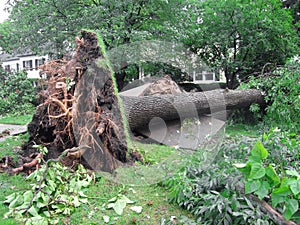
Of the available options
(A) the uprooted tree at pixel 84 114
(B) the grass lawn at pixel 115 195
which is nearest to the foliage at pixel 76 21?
(A) the uprooted tree at pixel 84 114

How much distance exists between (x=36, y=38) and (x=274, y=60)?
8.47 m

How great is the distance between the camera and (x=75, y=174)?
329 centimetres

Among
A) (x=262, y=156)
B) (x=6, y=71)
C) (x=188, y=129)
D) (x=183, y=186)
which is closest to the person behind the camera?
(x=262, y=156)

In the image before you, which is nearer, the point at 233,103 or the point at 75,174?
the point at 75,174

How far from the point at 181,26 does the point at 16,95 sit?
6.83 m

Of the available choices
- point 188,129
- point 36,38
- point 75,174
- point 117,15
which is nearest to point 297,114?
point 188,129

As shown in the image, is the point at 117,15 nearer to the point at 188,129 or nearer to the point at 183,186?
the point at 188,129

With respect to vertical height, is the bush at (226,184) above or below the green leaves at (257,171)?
below

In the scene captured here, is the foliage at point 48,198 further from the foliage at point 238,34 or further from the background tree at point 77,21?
the foliage at point 238,34

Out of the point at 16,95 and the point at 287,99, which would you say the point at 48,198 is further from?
the point at 16,95

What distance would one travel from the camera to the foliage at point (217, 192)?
2.22m

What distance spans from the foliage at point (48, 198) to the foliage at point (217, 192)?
1009mm

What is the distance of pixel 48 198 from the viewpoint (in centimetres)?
274

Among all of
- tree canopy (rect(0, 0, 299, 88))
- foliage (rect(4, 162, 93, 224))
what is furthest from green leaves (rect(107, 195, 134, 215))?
tree canopy (rect(0, 0, 299, 88))
